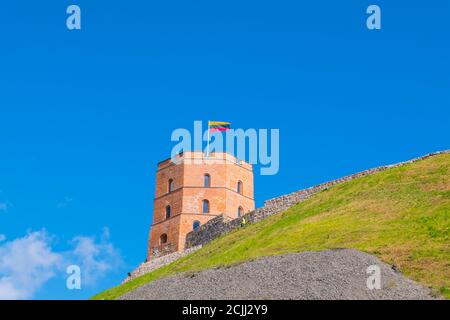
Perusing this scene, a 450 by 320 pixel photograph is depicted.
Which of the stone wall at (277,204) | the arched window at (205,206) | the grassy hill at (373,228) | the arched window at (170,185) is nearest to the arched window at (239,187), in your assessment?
the arched window at (205,206)

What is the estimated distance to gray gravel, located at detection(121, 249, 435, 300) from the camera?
26.8 m

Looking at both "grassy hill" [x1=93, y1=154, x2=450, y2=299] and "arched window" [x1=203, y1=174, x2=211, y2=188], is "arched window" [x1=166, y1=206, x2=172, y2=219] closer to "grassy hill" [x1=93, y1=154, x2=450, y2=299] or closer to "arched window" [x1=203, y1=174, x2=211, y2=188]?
"arched window" [x1=203, y1=174, x2=211, y2=188]

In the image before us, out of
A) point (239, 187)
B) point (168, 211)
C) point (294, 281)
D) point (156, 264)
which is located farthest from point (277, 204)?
point (168, 211)

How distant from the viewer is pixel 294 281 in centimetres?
2858

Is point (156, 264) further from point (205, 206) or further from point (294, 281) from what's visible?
point (294, 281)

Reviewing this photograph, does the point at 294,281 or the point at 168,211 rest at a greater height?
the point at 168,211

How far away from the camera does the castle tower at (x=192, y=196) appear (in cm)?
6981

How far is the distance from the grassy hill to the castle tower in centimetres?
2322

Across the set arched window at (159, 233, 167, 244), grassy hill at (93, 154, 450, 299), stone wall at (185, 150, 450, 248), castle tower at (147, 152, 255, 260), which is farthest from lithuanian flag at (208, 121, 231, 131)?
grassy hill at (93, 154, 450, 299)

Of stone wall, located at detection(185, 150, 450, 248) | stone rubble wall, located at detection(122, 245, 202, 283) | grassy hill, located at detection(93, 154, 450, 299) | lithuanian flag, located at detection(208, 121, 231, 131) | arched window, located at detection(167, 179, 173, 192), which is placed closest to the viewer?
grassy hill, located at detection(93, 154, 450, 299)

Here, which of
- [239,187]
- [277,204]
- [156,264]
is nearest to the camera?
[277,204]

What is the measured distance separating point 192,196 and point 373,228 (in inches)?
1445
